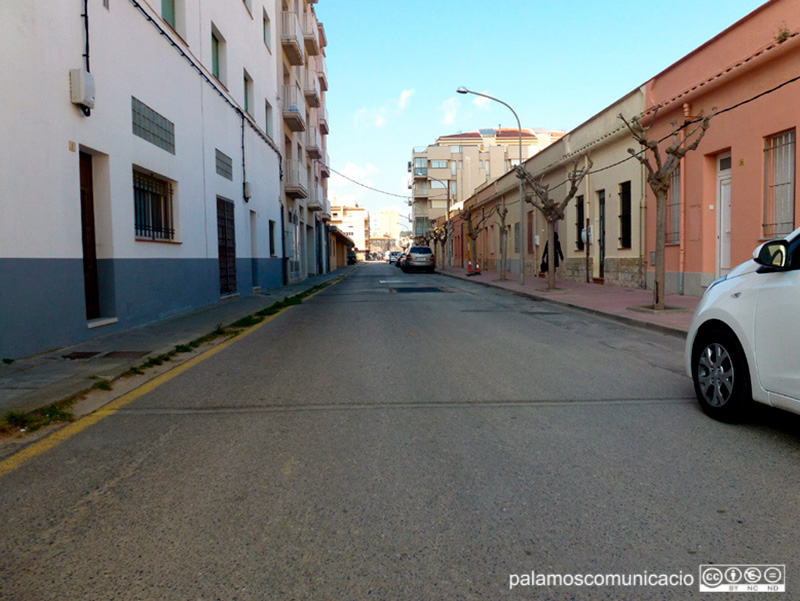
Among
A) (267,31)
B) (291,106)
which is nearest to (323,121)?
(291,106)

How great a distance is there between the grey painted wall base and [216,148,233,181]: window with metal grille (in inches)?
103

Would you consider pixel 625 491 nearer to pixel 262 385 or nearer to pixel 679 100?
pixel 262 385

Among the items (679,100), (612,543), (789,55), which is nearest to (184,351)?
(612,543)

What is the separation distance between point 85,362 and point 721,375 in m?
6.21

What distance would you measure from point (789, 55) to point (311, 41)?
88.1 feet

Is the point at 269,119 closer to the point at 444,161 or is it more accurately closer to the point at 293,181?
the point at 293,181

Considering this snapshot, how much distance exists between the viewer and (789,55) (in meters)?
11.3

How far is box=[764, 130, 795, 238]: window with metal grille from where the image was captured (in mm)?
11498

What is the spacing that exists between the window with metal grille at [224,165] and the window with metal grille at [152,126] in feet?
11.7

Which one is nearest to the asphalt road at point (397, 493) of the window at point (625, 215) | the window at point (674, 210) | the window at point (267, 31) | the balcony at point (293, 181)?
the window at point (674, 210)

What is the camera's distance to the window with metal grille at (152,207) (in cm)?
1073

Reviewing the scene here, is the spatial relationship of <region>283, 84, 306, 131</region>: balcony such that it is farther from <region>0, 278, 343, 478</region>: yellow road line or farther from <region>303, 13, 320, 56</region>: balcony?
<region>0, 278, 343, 478</region>: yellow road line

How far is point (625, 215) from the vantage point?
62.5ft

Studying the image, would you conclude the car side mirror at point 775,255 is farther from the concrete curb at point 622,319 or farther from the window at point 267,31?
the window at point 267,31
